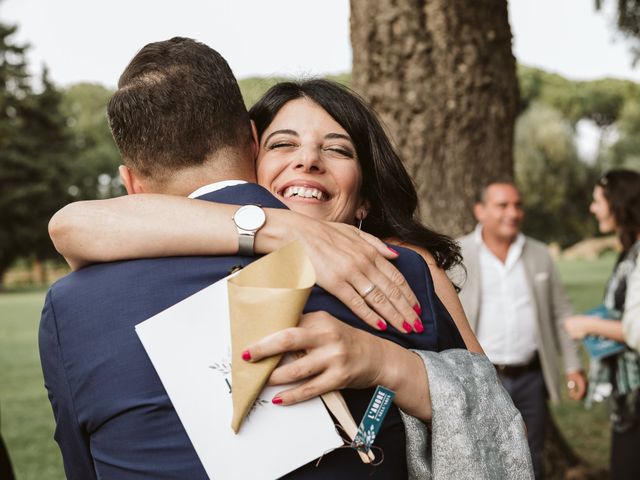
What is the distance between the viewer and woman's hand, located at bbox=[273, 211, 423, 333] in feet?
5.20

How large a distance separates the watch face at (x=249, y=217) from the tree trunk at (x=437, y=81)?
11.2 feet

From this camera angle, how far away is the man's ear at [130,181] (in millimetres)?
1755

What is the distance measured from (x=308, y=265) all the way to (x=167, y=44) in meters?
0.66

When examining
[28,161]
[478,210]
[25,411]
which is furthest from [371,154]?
[28,161]

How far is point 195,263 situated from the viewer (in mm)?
1546

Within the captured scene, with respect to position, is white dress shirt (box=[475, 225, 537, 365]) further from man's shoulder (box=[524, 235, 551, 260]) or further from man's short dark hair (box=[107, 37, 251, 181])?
man's short dark hair (box=[107, 37, 251, 181])

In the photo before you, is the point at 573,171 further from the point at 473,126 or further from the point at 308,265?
the point at 308,265

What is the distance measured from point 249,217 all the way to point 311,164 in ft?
2.40

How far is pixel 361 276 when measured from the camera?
160 centimetres

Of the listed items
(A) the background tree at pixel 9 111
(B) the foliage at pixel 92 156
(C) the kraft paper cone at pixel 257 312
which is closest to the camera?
(C) the kraft paper cone at pixel 257 312

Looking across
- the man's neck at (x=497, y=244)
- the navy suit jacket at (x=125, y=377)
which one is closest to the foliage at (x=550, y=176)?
the man's neck at (x=497, y=244)

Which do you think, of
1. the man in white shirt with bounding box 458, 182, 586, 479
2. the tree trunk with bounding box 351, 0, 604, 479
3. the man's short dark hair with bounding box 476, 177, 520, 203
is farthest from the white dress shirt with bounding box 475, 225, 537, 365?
the tree trunk with bounding box 351, 0, 604, 479

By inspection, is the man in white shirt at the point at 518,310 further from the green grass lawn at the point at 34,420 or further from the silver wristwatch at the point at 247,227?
the silver wristwatch at the point at 247,227

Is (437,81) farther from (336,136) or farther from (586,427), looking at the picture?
(586,427)
